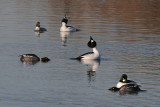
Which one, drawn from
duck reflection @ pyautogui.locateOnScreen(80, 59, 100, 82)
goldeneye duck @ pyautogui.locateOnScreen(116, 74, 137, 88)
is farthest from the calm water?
goldeneye duck @ pyautogui.locateOnScreen(116, 74, 137, 88)

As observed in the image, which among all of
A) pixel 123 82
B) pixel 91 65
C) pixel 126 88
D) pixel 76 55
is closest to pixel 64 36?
pixel 76 55

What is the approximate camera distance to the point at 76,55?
109 ft

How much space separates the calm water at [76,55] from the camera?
22.6m

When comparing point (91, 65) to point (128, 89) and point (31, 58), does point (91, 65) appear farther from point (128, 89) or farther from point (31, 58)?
point (128, 89)

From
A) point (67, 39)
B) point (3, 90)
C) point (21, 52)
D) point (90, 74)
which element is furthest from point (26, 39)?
point (3, 90)

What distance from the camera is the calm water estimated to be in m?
22.6

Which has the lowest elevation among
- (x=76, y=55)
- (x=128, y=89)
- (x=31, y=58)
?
(x=128, y=89)

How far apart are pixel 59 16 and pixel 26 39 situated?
57.8 ft

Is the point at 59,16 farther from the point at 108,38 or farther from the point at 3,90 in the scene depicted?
the point at 3,90

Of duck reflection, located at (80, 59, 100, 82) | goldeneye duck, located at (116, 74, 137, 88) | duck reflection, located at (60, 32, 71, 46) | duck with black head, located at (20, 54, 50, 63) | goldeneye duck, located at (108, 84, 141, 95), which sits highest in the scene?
duck reflection, located at (60, 32, 71, 46)

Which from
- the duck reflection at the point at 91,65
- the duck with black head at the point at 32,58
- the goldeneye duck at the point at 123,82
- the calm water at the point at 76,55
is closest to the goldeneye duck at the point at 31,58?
the duck with black head at the point at 32,58

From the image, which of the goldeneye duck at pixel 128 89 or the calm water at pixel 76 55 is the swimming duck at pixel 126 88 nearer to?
the goldeneye duck at pixel 128 89

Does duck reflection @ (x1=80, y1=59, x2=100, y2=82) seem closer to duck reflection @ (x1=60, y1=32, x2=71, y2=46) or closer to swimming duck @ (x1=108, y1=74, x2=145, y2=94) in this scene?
swimming duck @ (x1=108, y1=74, x2=145, y2=94)

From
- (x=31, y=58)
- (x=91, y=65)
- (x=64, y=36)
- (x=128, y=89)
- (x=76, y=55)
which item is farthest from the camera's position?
(x=64, y=36)
